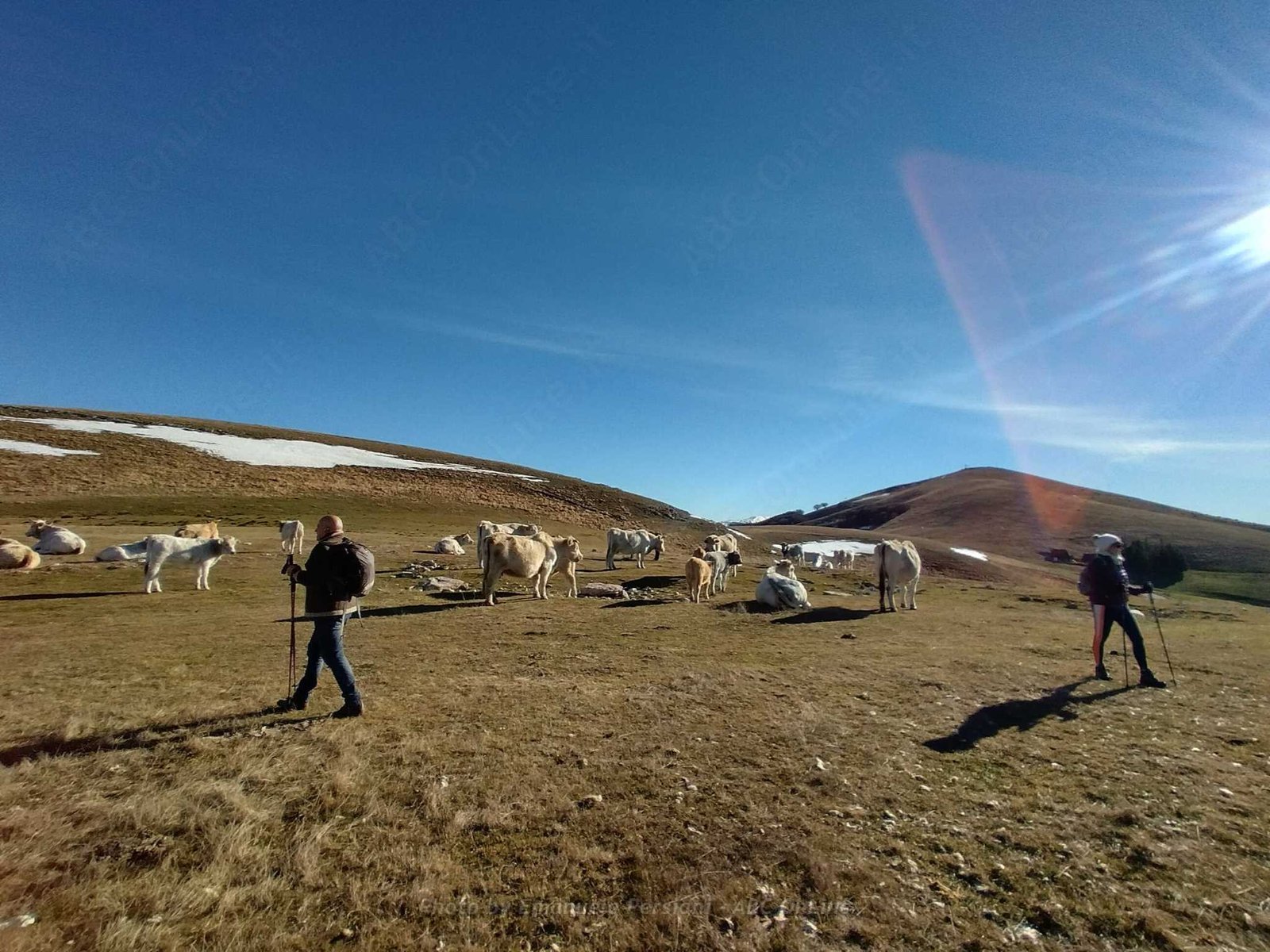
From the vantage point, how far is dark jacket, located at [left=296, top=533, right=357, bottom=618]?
815cm

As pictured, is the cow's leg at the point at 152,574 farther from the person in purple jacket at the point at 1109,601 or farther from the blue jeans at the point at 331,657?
the person in purple jacket at the point at 1109,601

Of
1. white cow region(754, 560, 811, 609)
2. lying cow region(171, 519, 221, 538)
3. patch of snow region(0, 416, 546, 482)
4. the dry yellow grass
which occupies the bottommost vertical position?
the dry yellow grass

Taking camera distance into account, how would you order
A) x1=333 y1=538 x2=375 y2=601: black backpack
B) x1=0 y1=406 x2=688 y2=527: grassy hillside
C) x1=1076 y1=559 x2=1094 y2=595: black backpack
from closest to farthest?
1. x1=333 y1=538 x2=375 y2=601: black backpack
2. x1=1076 y1=559 x2=1094 y2=595: black backpack
3. x1=0 y1=406 x2=688 y2=527: grassy hillside

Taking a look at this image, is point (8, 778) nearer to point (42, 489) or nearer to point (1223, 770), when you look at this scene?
point (1223, 770)

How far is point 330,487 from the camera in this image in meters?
61.0

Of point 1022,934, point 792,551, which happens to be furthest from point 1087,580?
point 792,551

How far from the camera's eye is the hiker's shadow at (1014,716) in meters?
8.09

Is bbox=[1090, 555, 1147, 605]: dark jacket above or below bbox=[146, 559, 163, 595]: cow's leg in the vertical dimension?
above

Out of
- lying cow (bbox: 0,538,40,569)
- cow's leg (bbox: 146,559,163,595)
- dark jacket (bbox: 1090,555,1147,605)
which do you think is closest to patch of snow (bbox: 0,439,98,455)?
lying cow (bbox: 0,538,40,569)

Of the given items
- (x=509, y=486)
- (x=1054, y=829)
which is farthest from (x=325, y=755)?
(x=509, y=486)

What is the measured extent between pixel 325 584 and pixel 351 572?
0.37m

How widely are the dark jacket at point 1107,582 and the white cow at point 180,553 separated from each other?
1008 inches

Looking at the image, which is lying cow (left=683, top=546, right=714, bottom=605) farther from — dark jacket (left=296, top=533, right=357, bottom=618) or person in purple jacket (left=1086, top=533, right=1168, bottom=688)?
dark jacket (left=296, top=533, right=357, bottom=618)

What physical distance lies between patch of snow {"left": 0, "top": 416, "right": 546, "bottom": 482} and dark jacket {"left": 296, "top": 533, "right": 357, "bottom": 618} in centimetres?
6767
